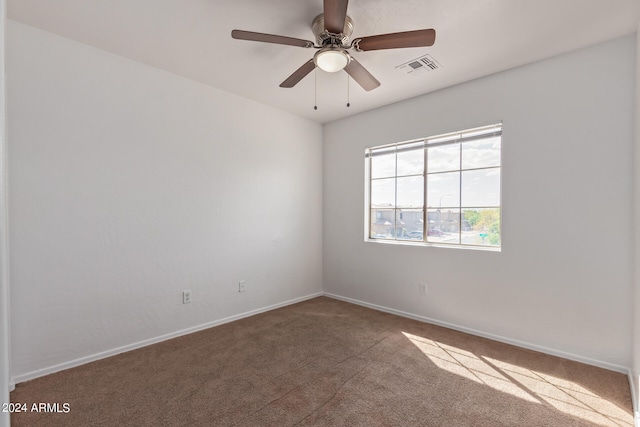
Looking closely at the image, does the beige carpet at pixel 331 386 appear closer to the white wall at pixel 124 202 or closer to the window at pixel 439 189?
the white wall at pixel 124 202

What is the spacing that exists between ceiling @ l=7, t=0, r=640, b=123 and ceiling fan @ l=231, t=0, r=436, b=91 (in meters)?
0.26

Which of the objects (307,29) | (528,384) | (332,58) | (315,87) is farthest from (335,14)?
(528,384)

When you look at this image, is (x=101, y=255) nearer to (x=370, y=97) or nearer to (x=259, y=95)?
(x=259, y=95)

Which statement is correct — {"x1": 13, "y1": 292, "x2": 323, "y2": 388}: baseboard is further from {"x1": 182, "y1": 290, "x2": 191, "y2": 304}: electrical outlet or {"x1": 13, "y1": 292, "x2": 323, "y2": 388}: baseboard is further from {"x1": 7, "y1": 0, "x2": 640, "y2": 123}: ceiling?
{"x1": 7, "y1": 0, "x2": 640, "y2": 123}: ceiling

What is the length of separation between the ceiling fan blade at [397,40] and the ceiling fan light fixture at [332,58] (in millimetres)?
119

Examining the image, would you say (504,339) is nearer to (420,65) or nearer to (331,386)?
(331,386)

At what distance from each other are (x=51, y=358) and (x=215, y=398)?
146 cm

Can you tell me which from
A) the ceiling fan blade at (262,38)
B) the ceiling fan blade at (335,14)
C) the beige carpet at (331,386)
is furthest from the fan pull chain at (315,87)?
the beige carpet at (331,386)

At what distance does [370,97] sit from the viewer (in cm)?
359

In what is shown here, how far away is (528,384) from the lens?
224 cm

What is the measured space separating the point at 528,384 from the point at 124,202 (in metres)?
3.68

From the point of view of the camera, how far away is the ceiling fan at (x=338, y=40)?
1.79 meters

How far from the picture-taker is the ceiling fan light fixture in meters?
2.09

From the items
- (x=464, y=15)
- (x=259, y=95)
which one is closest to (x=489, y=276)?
(x=464, y=15)
